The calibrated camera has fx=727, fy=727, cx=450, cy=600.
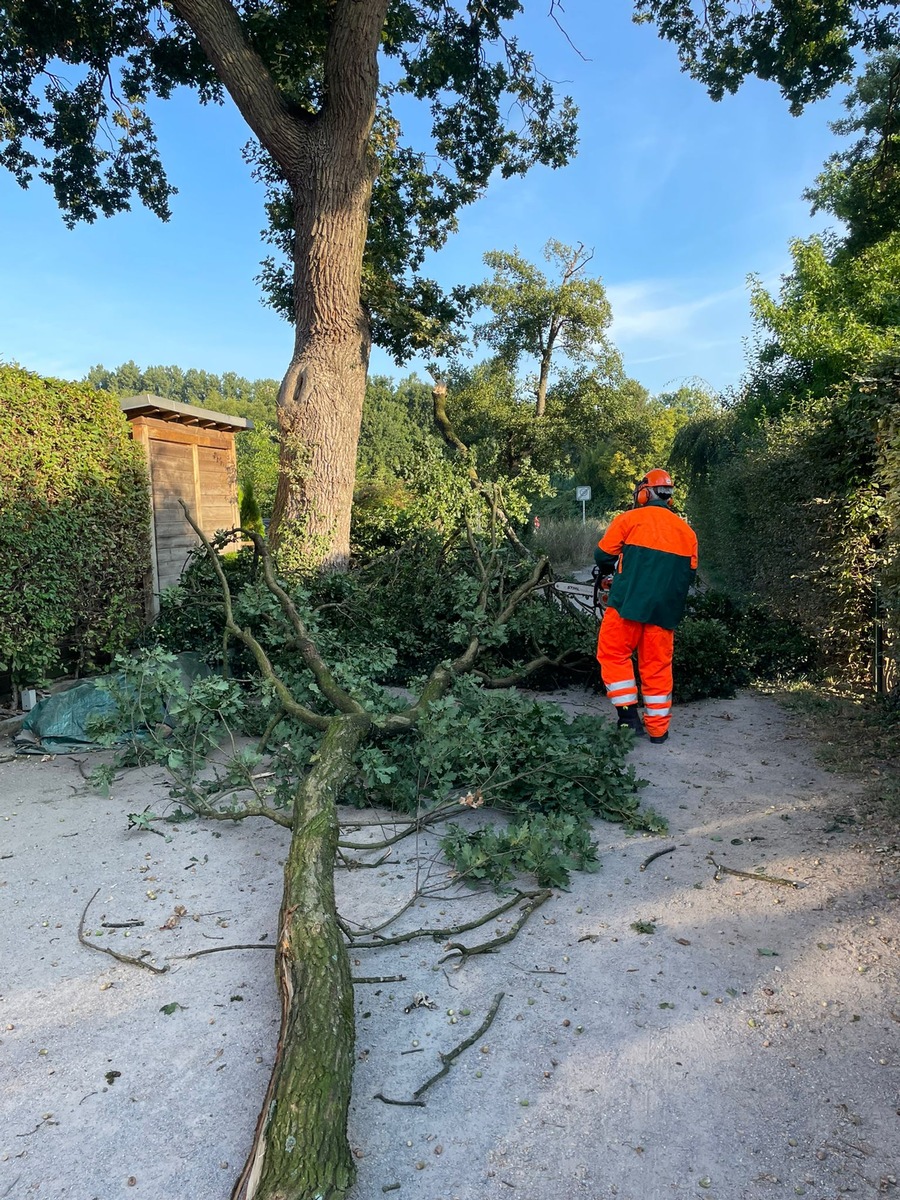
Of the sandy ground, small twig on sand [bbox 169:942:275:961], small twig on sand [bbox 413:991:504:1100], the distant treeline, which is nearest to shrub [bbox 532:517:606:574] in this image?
the sandy ground

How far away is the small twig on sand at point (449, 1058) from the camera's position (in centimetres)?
206

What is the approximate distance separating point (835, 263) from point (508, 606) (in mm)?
17213

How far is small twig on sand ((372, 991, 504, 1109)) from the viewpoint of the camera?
2.06 metres

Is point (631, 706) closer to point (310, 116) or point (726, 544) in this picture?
point (726, 544)

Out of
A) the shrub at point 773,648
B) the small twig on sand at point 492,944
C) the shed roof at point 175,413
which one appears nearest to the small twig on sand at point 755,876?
the small twig on sand at point 492,944

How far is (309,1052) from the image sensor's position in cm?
197

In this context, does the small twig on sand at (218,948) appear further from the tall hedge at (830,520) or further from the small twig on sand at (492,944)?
the tall hedge at (830,520)

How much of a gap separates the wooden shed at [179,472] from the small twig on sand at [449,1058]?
6018 mm

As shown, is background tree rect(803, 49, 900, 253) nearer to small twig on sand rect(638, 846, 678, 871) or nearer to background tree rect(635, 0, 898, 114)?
background tree rect(635, 0, 898, 114)

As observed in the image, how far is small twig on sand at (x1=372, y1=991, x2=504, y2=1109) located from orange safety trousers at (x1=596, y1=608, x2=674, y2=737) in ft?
10.0

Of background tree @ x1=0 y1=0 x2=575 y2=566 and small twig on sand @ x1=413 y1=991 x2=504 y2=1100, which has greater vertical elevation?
background tree @ x1=0 y1=0 x2=575 y2=566

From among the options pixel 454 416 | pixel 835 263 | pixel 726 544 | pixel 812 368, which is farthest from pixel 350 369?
pixel 454 416

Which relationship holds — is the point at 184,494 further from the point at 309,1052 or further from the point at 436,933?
the point at 309,1052

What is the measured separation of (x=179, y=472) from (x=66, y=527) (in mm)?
2630
